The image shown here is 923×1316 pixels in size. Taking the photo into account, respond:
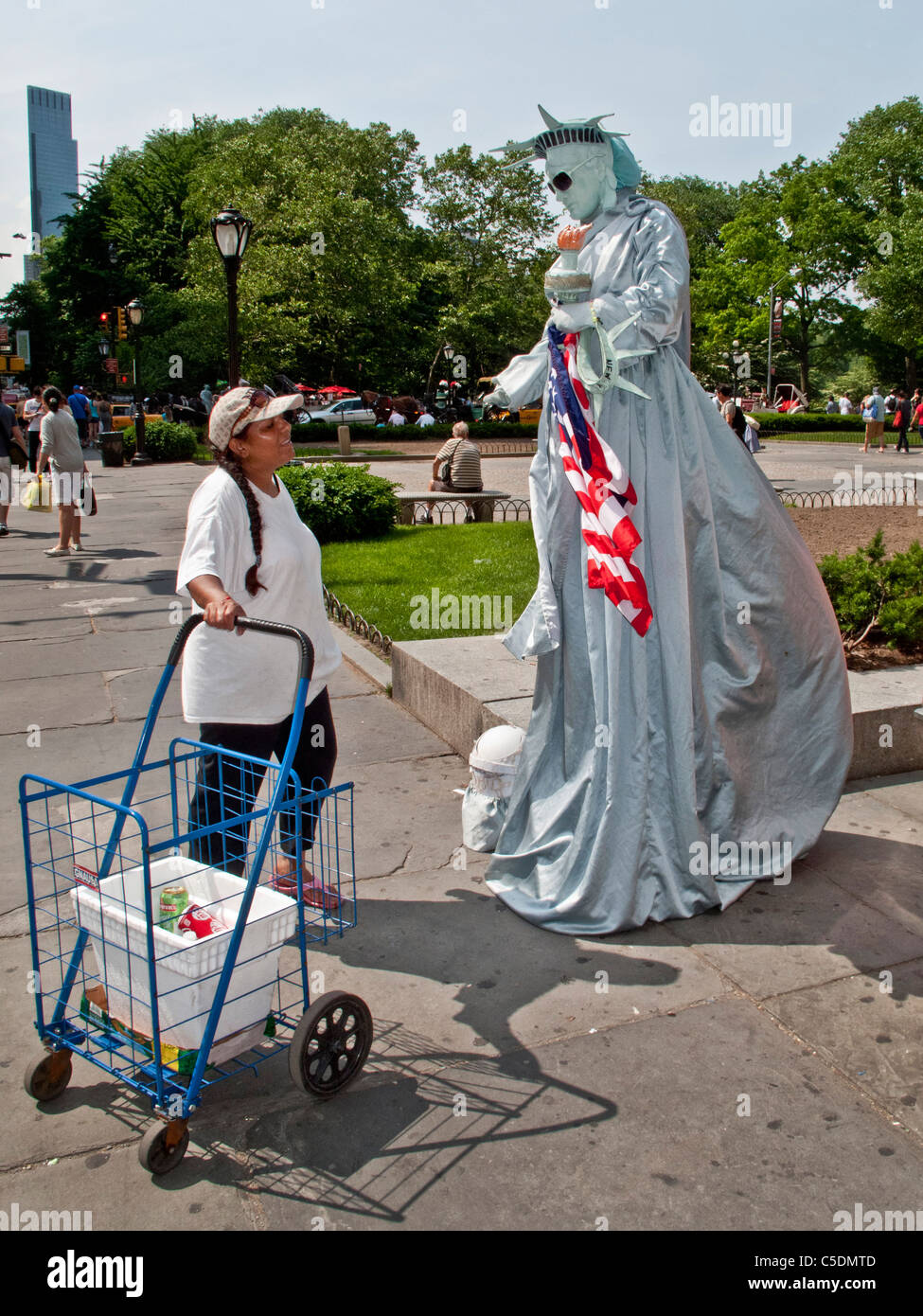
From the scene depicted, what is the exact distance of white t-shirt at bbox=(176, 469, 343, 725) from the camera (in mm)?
3717

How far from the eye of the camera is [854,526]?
466 inches

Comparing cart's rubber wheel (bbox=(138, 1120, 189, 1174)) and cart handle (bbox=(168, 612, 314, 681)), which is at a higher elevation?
cart handle (bbox=(168, 612, 314, 681))

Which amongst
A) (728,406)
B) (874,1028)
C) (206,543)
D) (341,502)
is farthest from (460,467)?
(874,1028)

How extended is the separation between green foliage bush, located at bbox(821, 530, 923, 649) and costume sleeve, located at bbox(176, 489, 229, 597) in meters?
4.04

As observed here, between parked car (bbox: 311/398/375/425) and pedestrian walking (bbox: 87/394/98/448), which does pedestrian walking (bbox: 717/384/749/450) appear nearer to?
parked car (bbox: 311/398/375/425)

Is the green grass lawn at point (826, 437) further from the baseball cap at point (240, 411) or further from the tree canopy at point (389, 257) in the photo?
the baseball cap at point (240, 411)

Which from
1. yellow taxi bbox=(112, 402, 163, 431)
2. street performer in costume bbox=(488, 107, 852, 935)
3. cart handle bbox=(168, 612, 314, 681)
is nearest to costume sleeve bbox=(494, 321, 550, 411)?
street performer in costume bbox=(488, 107, 852, 935)

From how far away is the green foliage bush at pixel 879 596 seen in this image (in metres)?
6.26

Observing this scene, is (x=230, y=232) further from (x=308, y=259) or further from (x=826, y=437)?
(x=826, y=437)

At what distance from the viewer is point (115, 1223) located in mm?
2637

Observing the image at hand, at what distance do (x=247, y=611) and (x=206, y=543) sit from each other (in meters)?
0.33

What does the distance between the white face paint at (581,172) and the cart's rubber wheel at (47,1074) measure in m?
3.42

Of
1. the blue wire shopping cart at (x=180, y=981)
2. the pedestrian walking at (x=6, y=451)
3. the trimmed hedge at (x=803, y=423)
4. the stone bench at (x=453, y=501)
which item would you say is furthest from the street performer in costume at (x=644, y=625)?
the trimmed hedge at (x=803, y=423)
